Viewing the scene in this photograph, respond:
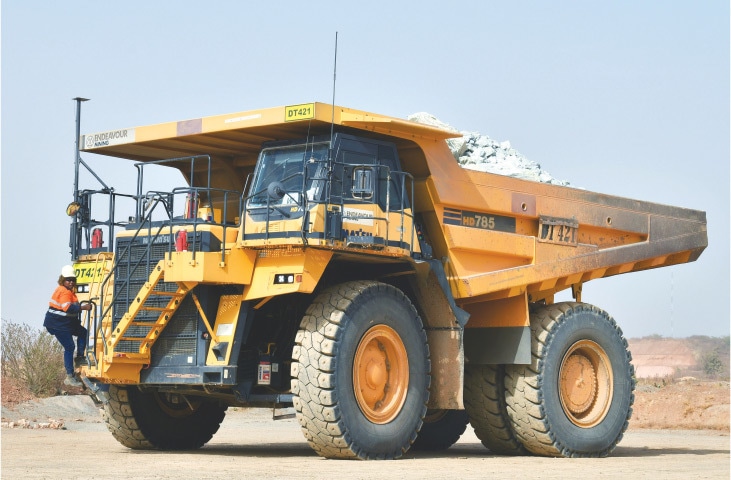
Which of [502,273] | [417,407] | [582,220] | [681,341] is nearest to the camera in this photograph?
[417,407]

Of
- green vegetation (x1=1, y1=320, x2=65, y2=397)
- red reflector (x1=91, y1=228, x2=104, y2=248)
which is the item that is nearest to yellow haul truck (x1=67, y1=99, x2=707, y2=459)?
red reflector (x1=91, y1=228, x2=104, y2=248)

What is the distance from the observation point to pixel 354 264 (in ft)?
48.7

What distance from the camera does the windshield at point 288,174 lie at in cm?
1394

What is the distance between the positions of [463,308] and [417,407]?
2.57 metres

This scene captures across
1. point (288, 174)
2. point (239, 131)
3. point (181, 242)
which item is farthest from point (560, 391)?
point (181, 242)

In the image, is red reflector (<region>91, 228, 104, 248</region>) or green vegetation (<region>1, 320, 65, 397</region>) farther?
green vegetation (<region>1, 320, 65, 397</region>)

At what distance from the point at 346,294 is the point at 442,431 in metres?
4.66

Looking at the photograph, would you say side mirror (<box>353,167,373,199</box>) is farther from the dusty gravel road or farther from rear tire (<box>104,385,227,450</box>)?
rear tire (<box>104,385,227,450</box>)

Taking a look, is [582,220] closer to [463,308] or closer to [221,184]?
[463,308]

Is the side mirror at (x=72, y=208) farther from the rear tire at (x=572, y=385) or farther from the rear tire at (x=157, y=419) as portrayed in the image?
the rear tire at (x=572, y=385)

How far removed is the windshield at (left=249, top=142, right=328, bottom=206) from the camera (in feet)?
45.7

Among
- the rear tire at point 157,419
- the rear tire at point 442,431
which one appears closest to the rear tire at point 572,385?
the rear tire at point 442,431

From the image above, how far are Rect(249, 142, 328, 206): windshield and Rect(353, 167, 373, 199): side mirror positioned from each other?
0.38 metres

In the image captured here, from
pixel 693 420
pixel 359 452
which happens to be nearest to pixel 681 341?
pixel 693 420
